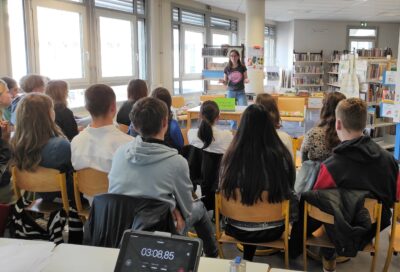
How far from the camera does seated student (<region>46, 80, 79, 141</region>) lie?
354 cm

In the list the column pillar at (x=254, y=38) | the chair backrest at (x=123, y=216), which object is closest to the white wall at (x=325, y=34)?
the column pillar at (x=254, y=38)

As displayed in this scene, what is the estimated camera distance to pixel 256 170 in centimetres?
221

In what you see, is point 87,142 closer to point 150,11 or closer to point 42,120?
point 42,120

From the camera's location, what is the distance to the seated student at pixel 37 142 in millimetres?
2514

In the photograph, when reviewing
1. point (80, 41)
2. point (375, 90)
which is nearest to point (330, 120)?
point (375, 90)

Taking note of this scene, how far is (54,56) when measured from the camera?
610 centimetres

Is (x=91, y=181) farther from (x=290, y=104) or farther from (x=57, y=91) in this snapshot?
(x=290, y=104)

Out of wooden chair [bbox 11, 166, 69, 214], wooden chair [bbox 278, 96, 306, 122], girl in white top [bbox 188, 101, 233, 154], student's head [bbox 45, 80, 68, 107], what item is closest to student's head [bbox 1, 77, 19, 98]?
student's head [bbox 45, 80, 68, 107]

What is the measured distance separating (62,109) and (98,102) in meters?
1.15

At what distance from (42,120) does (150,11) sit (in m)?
5.97

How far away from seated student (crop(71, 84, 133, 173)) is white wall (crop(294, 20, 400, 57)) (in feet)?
38.1

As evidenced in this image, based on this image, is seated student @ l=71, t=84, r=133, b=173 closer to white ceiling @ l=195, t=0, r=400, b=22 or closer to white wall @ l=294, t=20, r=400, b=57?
white ceiling @ l=195, t=0, r=400, b=22

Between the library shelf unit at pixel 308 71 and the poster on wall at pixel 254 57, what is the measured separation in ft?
14.0

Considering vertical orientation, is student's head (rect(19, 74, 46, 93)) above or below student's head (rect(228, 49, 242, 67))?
below
